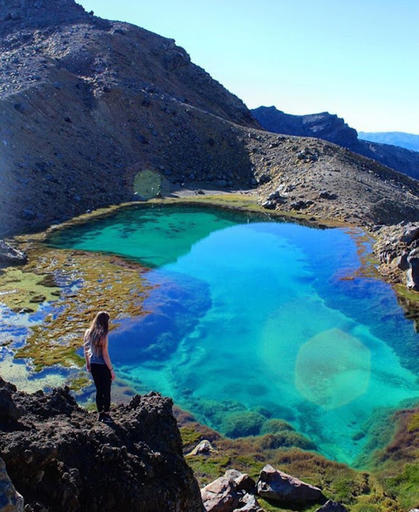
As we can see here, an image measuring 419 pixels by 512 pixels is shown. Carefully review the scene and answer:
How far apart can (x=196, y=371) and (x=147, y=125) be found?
51.0 metres

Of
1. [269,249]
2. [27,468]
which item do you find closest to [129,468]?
[27,468]

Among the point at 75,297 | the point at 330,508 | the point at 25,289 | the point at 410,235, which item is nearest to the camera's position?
the point at 330,508

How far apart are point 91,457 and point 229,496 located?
3.82 metres

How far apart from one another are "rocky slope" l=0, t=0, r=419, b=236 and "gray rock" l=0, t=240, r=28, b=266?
6.32 m

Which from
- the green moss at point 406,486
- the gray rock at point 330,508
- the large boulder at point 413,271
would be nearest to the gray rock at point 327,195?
the large boulder at point 413,271

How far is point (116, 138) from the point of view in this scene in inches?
2361

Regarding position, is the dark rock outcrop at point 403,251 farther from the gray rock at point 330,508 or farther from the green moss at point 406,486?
the gray rock at point 330,508

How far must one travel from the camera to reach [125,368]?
18891 mm

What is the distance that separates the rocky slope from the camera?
1785 inches

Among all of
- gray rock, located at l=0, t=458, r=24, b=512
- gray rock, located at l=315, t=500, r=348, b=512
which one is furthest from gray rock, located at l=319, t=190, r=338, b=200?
gray rock, located at l=0, t=458, r=24, b=512

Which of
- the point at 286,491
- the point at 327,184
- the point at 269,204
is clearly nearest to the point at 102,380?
the point at 286,491

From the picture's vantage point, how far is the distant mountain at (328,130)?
150500mm

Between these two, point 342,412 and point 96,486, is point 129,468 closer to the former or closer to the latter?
point 96,486

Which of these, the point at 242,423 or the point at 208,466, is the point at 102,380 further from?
the point at 242,423
